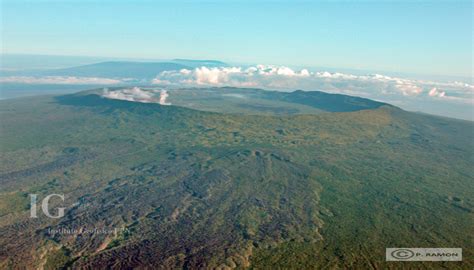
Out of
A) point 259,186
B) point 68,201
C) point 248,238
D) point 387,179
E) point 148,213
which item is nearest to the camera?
point 248,238

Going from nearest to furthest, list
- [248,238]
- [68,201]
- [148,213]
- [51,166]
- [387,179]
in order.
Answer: [248,238] → [148,213] → [68,201] → [387,179] → [51,166]

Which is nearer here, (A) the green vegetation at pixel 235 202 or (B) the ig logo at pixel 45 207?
(A) the green vegetation at pixel 235 202

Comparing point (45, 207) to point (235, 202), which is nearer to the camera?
point (45, 207)

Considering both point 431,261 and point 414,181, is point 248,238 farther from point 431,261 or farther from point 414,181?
point 414,181

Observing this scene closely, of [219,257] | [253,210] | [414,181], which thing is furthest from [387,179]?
[219,257]

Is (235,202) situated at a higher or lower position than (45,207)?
higher

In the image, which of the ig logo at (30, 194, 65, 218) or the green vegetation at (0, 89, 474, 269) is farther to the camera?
the ig logo at (30, 194, 65, 218)

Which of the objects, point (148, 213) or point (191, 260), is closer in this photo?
point (191, 260)

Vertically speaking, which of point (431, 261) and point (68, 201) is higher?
point (431, 261)
